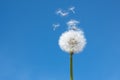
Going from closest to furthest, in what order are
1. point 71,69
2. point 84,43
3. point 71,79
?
1. point 71,79
2. point 71,69
3. point 84,43

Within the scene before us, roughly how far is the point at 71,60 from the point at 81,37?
209cm

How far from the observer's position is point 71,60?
2.74m

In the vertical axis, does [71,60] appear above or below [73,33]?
below

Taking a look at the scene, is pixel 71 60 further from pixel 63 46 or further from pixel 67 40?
pixel 67 40

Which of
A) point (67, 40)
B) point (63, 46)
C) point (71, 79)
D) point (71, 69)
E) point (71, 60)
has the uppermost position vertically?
point (67, 40)

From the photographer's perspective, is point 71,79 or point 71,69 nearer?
point 71,79

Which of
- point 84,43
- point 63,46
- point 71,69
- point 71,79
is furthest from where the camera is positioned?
point 84,43

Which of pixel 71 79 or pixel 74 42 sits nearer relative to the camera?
pixel 71 79

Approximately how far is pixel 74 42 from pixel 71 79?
2.44 metres

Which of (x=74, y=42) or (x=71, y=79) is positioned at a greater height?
(x=74, y=42)

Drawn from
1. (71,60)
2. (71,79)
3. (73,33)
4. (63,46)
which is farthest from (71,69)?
(73,33)

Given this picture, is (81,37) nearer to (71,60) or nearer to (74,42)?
(74,42)

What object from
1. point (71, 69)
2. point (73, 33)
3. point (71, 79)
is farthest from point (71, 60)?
point (73, 33)

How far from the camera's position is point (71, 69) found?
2.60 meters
